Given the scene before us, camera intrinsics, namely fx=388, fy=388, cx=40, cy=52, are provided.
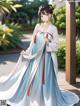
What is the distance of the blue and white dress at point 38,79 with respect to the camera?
650 cm

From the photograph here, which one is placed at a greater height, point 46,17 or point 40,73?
point 46,17

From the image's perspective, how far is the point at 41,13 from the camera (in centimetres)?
659

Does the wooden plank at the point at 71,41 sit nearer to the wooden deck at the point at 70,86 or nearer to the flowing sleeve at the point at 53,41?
the wooden deck at the point at 70,86

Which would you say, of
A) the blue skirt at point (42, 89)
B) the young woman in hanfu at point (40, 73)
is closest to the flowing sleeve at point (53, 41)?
the young woman in hanfu at point (40, 73)

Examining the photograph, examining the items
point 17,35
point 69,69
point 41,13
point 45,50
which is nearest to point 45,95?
point 45,50

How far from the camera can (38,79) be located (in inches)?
257

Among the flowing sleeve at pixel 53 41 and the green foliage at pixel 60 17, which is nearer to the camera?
the flowing sleeve at pixel 53 41

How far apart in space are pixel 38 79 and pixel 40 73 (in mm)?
106

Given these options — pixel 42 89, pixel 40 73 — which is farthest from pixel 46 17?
pixel 42 89

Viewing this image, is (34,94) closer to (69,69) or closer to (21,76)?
(21,76)

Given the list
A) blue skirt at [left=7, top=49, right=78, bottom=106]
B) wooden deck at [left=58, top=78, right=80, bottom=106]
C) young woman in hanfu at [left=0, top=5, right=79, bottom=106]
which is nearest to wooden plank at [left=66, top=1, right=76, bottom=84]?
wooden deck at [left=58, top=78, right=80, bottom=106]

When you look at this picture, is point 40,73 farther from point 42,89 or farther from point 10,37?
point 10,37

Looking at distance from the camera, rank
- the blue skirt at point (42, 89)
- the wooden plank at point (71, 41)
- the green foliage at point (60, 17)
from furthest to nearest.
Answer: the green foliage at point (60, 17) < the wooden plank at point (71, 41) < the blue skirt at point (42, 89)

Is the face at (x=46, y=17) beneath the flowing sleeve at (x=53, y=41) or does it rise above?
above
